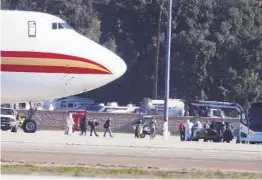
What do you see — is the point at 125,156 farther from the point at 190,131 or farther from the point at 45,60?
the point at 190,131

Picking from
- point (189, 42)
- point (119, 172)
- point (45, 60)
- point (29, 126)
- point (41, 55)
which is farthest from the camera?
point (189, 42)

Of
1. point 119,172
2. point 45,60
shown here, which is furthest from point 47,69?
point 119,172

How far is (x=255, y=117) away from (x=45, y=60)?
74.4ft

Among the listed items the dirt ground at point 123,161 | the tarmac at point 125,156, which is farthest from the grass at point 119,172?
the tarmac at point 125,156

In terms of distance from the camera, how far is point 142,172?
74.2 feet

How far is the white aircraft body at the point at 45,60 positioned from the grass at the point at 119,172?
34.3ft

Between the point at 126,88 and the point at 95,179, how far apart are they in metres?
71.2

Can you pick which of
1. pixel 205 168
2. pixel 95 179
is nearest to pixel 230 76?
pixel 205 168

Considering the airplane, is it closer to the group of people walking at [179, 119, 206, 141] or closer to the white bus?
the group of people walking at [179, 119, 206, 141]

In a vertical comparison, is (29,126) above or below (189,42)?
below

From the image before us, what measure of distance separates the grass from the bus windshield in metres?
29.2

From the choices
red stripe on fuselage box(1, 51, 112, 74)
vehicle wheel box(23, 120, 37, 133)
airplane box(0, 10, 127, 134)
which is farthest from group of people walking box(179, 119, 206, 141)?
red stripe on fuselage box(1, 51, 112, 74)

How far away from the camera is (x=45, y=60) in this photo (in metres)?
34.0

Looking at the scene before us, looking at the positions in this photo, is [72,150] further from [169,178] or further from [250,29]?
[250,29]
